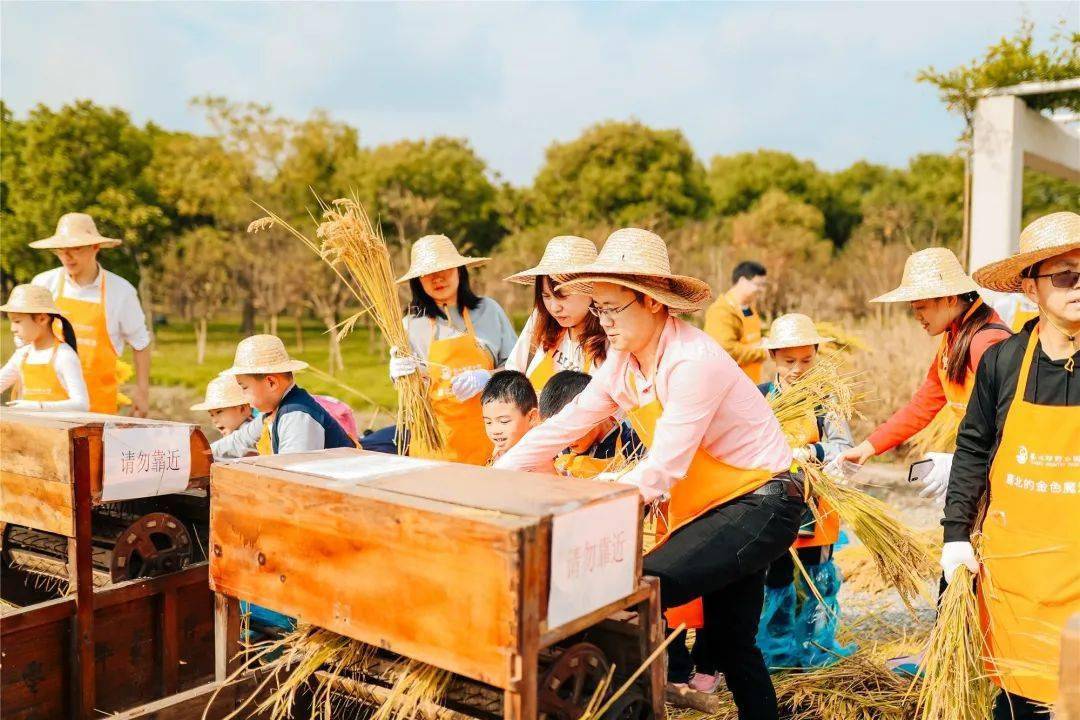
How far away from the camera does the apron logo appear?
7.61 ft

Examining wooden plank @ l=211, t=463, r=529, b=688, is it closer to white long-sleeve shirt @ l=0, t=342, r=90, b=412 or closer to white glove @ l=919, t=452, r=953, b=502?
white glove @ l=919, t=452, r=953, b=502

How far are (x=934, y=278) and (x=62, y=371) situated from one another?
4.04 m

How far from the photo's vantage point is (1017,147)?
30.7 ft

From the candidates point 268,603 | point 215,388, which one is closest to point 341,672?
point 268,603

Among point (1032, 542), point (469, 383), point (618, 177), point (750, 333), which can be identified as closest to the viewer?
point (1032, 542)

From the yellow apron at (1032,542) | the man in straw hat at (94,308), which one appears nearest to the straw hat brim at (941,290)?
the yellow apron at (1032,542)

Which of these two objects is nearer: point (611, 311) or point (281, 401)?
point (611, 311)

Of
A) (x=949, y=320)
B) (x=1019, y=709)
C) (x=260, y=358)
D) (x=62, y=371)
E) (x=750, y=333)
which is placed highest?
(x=949, y=320)

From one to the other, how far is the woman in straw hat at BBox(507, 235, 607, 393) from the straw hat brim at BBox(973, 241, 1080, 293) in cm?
Answer: 144

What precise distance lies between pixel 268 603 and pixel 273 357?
1.64m

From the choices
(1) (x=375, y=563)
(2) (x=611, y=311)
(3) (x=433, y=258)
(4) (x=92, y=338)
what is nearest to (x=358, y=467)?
(1) (x=375, y=563)

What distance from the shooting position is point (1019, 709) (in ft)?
7.81

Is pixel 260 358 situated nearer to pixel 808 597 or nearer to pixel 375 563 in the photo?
pixel 375 563

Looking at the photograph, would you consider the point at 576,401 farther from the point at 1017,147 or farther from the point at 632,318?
the point at 1017,147
